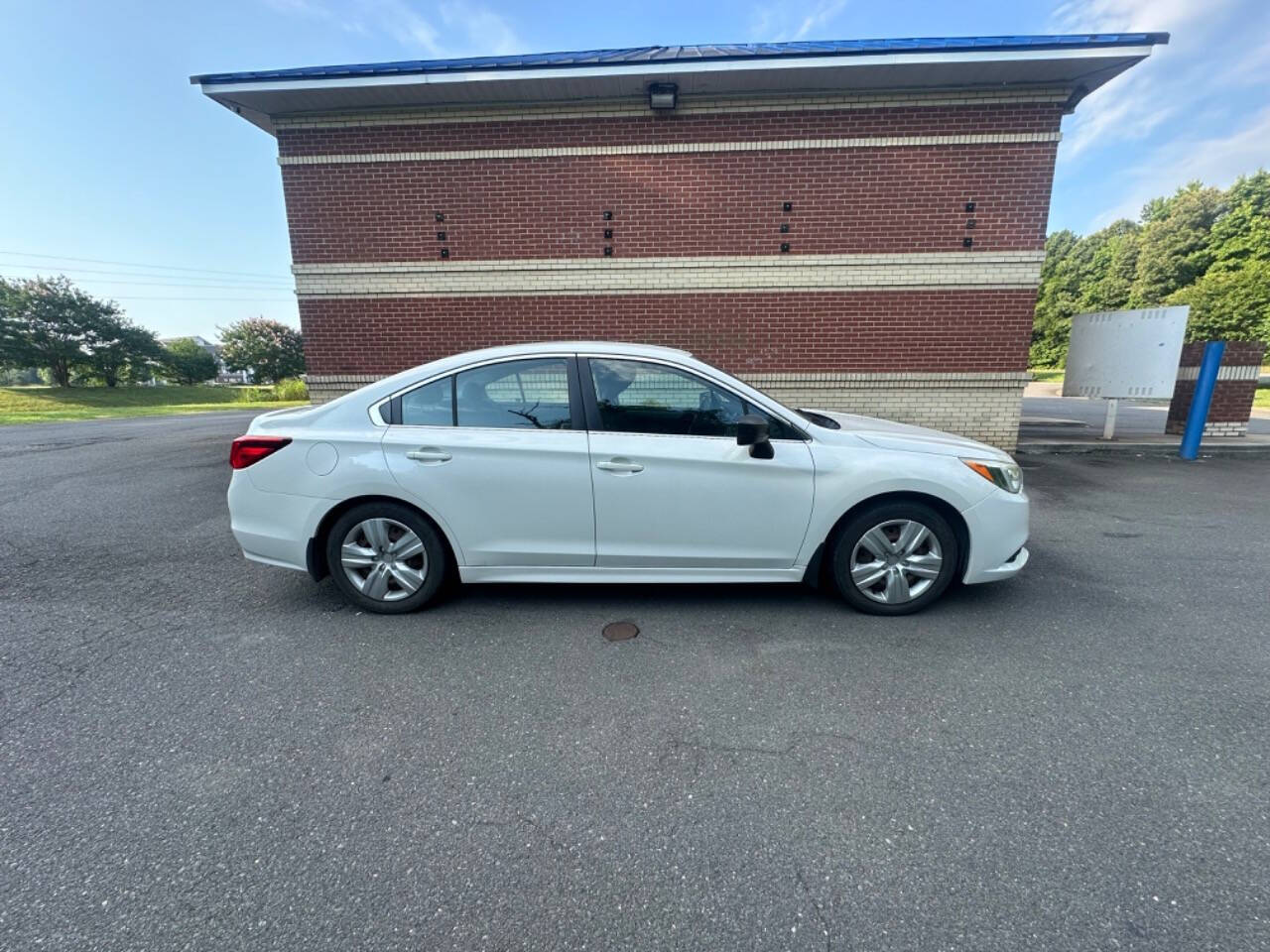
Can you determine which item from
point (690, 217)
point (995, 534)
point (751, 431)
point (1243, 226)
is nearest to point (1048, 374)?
point (1243, 226)

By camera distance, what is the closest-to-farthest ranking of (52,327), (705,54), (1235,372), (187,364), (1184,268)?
(705,54), (1235,372), (52,327), (1184,268), (187,364)

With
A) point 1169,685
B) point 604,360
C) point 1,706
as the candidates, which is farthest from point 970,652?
point 1,706

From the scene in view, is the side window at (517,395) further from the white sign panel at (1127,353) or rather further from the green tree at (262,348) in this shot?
the green tree at (262,348)

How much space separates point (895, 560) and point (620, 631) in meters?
1.66

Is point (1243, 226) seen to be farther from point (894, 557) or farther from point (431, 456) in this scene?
point (431, 456)

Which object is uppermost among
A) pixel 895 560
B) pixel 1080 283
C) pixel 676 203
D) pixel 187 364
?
pixel 1080 283

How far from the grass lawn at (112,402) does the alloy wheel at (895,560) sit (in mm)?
23454

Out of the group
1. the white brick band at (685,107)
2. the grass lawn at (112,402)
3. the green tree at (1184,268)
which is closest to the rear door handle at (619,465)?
the white brick band at (685,107)

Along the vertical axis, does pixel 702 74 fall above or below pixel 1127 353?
above

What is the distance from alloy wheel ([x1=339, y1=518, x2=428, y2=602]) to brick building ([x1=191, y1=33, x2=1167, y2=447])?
5452 mm

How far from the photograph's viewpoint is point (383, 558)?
3207 mm

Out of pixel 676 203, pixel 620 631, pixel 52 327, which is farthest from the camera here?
pixel 52 327

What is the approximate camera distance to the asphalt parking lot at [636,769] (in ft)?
4.83

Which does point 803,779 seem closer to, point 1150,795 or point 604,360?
point 1150,795
